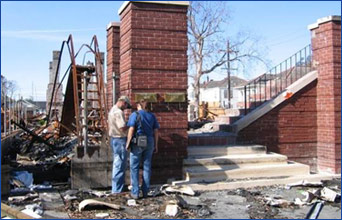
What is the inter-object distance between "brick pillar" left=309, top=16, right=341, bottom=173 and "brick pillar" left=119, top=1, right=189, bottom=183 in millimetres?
3982

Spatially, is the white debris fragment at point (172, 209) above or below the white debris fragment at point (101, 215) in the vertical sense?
above

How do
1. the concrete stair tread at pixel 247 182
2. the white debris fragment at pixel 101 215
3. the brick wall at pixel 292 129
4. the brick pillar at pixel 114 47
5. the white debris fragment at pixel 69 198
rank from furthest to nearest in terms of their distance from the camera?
1. the brick pillar at pixel 114 47
2. the brick wall at pixel 292 129
3. the concrete stair tread at pixel 247 182
4. the white debris fragment at pixel 69 198
5. the white debris fragment at pixel 101 215

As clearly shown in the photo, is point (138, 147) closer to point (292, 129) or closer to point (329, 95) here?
point (292, 129)

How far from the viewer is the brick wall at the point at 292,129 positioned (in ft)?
33.2

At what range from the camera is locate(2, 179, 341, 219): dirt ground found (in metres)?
6.02

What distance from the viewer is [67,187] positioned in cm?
787

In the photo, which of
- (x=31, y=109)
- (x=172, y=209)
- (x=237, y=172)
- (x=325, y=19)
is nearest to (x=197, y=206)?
(x=172, y=209)

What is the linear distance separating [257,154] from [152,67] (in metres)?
3.23

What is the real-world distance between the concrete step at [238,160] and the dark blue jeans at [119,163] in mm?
1550

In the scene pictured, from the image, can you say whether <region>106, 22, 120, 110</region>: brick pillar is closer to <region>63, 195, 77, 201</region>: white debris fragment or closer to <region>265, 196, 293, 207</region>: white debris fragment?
<region>63, 195, 77, 201</region>: white debris fragment

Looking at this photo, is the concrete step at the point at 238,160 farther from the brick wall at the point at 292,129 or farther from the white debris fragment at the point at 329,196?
the white debris fragment at the point at 329,196

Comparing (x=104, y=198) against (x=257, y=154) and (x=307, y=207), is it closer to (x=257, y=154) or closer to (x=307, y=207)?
(x=307, y=207)

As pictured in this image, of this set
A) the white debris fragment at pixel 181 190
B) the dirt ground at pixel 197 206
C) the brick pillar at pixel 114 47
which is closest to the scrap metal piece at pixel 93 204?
the dirt ground at pixel 197 206

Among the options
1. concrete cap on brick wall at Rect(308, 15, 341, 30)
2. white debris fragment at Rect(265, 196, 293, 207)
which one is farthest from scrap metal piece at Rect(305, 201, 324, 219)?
concrete cap on brick wall at Rect(308, 15, 341, 30)
